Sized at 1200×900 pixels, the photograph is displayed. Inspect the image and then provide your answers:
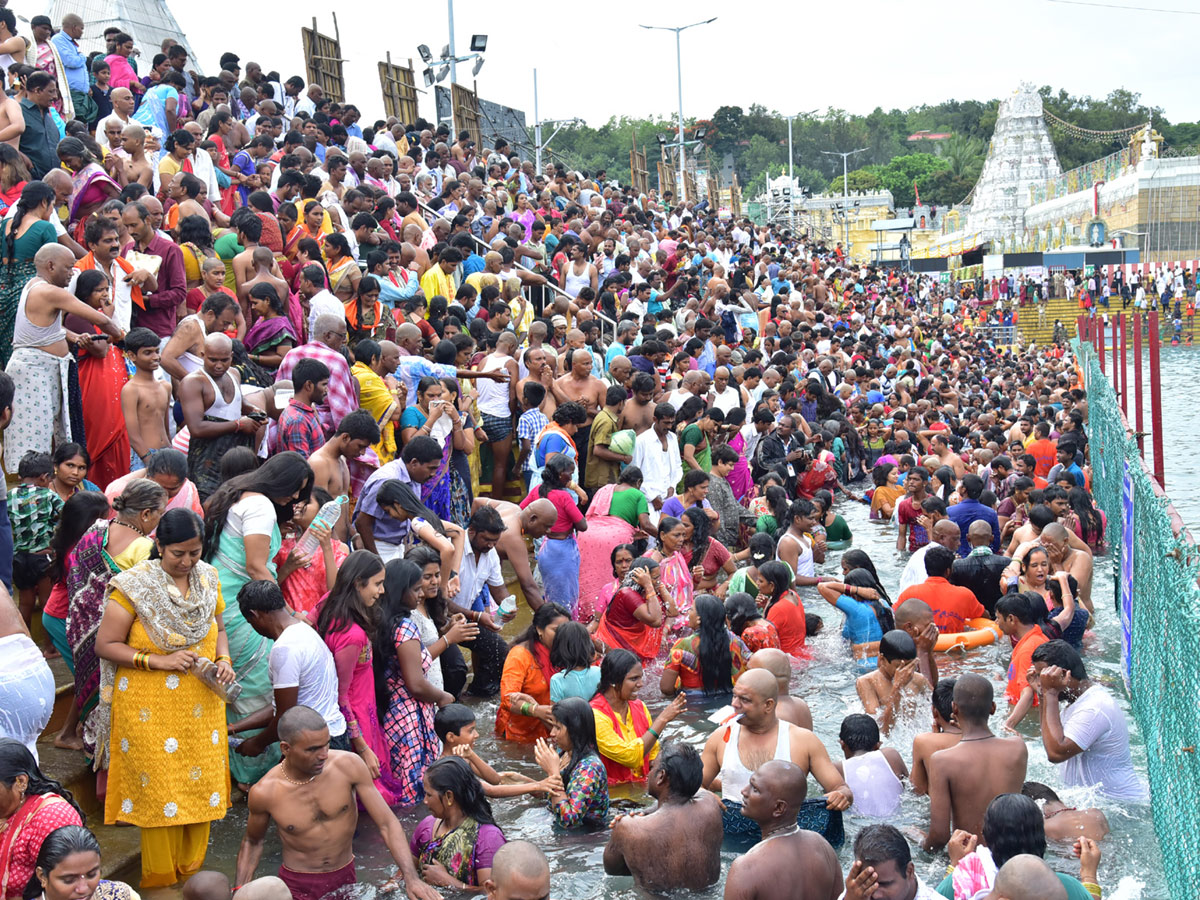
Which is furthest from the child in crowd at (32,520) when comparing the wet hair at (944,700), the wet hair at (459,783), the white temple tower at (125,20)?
the white temple tower at (125,20)

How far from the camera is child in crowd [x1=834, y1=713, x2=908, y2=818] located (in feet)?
21.7

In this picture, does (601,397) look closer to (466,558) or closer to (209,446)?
(466,558)

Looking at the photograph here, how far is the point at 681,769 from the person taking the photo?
5.71 metres

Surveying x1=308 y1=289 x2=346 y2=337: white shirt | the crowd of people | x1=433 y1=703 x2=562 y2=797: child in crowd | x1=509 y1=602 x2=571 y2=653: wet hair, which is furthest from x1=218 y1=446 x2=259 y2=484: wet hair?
x1=308 y1=289 x2=346 y2=337: white shirt

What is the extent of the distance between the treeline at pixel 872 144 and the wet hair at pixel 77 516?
90655mm

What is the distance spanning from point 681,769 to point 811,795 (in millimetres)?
2002

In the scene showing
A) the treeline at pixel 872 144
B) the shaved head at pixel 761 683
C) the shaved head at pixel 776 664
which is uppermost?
the treeline at pixel 872 144

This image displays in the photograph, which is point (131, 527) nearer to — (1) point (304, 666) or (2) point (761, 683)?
(1) point (304, 666)

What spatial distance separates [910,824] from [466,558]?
10.6ft

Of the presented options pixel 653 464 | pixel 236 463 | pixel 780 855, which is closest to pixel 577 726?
pixel 780 855

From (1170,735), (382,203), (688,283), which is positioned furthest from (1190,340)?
(1170,735)

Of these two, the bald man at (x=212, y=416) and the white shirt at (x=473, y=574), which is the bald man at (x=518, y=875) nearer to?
the white shirt at (x=473, y=574)

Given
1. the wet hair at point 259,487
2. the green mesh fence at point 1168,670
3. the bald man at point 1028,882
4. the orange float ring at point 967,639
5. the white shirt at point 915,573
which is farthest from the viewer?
the white shirt at point 915,573

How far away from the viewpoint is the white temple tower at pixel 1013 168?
290ft
